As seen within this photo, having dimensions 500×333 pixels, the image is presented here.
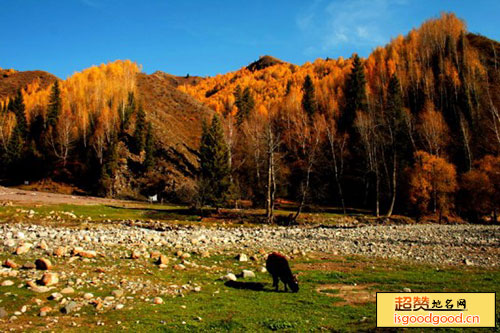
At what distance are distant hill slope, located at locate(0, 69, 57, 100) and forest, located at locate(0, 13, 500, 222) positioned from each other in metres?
51.8

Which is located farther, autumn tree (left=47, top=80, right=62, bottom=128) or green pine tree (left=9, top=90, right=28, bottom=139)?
autumn tree (left=47, top=80, right=62, bottom=128)

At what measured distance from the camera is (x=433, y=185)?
47.3 meters

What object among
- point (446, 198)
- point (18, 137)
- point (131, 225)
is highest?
point (18, 137)

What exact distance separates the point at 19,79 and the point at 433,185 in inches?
7170

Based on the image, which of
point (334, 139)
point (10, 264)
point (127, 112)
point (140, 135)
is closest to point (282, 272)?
point (10, 264)

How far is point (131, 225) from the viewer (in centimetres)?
3128

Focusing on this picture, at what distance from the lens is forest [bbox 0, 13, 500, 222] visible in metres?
49.2

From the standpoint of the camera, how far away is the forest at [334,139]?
1939 inches

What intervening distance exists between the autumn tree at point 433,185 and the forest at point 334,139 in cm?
20

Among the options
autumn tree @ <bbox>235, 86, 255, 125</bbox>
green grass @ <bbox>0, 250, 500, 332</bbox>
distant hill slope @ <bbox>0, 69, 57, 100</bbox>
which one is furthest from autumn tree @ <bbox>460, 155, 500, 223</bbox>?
distant hill slope @ <bbox>0, 69, 57, 100</bbox>

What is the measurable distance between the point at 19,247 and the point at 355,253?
16.9 meters

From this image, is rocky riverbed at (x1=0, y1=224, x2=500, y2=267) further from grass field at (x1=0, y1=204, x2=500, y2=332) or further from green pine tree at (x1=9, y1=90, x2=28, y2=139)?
green pine tree at (x1=9, y1=90, x2=28, y2=139)

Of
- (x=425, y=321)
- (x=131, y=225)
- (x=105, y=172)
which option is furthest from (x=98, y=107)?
(x=425, y=321)

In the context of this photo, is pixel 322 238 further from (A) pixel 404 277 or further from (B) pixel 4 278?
(B) pixel 4 278
